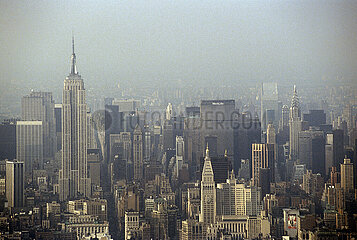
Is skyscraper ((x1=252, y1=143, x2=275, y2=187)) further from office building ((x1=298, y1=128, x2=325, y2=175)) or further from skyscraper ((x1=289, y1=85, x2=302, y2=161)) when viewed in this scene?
office building ((x1=298, y1=128, x2=325, y2=175))

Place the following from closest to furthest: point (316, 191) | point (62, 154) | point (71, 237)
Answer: point (71, 237)
point (316, 191)
point (62, 154)

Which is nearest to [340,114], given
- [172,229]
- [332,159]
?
[332,159]

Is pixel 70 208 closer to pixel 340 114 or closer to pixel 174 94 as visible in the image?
pixel 174 94

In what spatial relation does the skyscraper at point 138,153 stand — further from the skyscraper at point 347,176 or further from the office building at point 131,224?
the skyscraper at point 347,176

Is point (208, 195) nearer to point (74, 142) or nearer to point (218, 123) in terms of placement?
point (218, 123)

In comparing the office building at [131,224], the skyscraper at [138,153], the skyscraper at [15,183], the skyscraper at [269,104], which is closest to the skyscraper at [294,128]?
the skyscraper at [269,104]

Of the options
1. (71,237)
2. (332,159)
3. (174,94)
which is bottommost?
(71,237)
